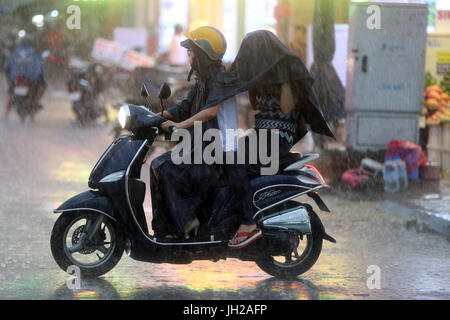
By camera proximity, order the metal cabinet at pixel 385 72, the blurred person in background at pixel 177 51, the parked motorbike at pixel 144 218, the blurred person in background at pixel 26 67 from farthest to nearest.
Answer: the blurred person in background at pixel 177 51
the blurred person in background at pixel 26 67
the metal cabinet at pixel 385 72
the parked motorbike at pixel 144 218

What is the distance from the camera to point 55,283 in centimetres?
613

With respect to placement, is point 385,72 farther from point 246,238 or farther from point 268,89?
point 246,238

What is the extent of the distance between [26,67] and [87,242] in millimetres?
14491

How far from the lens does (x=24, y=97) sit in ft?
65.6

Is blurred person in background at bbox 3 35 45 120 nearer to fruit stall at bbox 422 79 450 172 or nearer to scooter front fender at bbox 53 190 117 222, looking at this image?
fruit stall at bbox 422 79 450 172

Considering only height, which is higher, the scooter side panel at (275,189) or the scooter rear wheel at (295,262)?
the scooter side panel at (275,189)

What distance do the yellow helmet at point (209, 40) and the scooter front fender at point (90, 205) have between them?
1.17 m

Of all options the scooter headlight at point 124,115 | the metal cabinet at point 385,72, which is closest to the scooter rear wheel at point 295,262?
the scooter headlight at point 124,115

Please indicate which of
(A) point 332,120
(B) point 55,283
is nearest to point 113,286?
(B) point 55,283

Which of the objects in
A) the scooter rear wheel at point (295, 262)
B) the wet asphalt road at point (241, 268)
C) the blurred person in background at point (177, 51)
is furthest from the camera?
the blurred person in background at point (177, 51)

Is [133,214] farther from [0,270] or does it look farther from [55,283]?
[0,270]

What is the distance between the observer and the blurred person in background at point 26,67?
65.7ft

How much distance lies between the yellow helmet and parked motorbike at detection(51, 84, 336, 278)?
1.24 ft

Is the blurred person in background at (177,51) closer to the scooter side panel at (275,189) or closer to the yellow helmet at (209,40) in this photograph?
the yellow helmet at (209,40)
